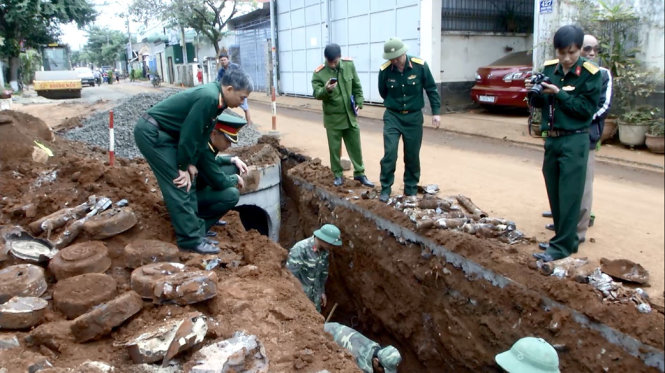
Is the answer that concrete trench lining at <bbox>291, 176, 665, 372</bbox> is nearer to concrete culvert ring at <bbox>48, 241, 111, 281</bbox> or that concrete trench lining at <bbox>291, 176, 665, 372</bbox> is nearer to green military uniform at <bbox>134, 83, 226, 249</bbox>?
green military uniform at <bbox>134, 83, 226, 249</bbox>

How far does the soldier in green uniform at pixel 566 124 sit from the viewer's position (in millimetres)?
3426

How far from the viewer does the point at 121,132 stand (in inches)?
355

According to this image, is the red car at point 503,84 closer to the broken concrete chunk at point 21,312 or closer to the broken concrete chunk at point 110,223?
the broken concrete chunk at point 110,223

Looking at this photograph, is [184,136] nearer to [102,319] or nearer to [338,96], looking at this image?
[102,319]

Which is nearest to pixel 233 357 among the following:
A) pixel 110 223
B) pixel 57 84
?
pixel 110 223

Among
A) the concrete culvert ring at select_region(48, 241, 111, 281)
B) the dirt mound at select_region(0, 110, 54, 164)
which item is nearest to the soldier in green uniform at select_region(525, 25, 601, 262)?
the concrete culvert ring at select_region(48, 241, 111, 281)

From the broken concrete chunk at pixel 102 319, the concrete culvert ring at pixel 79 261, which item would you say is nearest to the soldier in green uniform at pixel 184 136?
the concrete culvert ring at pixel 79 261

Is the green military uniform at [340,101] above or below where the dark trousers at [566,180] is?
above

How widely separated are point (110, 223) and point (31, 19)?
1743 centimetres

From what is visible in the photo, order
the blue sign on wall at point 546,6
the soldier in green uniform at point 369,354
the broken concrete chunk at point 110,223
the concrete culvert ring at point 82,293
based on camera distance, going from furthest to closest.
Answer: the blue sign on wall at point 546,6
the soldier in green uniform at point 369,354
the broken concrete chunk at point 110,223
the concrete culvert ring at point 82,293

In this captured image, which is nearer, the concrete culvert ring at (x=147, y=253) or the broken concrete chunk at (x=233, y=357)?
the broken concrete chunk at (x=233, y=357)

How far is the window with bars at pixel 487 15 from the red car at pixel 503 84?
4.69ft

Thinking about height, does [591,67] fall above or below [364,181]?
above

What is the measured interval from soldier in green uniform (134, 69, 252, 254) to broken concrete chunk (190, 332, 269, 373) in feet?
4.64
